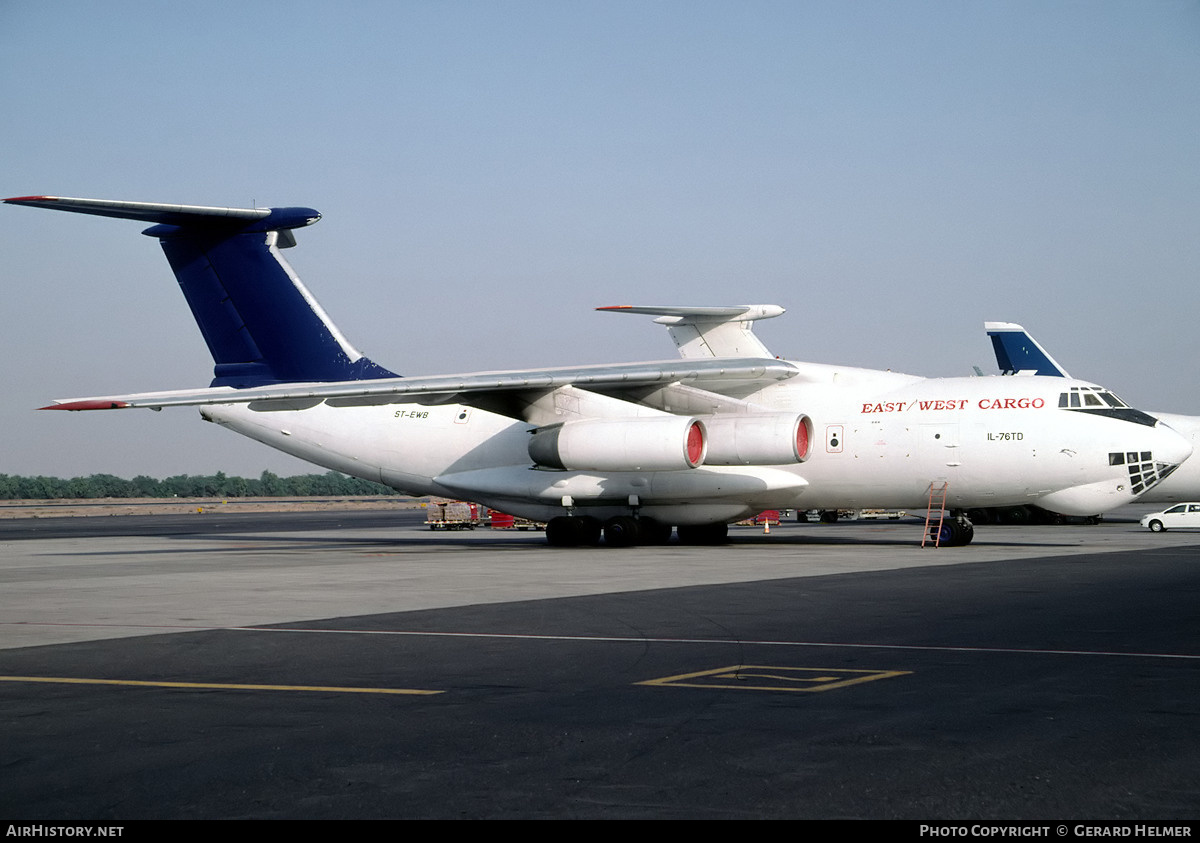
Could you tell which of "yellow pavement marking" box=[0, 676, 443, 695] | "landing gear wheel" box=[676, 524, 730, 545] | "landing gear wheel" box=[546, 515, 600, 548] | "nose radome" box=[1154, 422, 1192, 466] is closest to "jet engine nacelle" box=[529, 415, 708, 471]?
"landing gear wheel" box=[546, 515, 600, 548]

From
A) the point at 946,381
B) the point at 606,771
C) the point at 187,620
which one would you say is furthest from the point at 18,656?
the point at 946,381

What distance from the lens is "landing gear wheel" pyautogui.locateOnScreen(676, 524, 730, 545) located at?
2809 cm

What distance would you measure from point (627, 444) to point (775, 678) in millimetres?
16081

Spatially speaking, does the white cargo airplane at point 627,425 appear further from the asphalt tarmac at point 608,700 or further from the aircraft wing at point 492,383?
the asphalt tarmac at point 608,700

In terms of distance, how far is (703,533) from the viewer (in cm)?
2838

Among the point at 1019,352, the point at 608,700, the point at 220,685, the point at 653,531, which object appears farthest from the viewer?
the point at 1019,352

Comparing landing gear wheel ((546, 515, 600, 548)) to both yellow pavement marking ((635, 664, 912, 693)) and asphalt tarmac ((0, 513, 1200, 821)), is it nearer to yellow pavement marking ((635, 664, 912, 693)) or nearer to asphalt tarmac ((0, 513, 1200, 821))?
asphalt tarmac ((0, 513, 1200, 821))

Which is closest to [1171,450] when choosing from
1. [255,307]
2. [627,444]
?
[627,444]

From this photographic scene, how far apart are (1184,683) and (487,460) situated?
69.8 feet

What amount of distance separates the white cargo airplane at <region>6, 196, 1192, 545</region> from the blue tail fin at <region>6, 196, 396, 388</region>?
0.04 metres

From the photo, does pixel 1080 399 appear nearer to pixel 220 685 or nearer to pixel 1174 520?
pixel 1174 520

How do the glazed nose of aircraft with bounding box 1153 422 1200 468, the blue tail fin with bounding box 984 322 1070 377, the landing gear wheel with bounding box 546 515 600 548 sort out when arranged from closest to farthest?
the glazed nose of aircraft with bounding box 1153 422 1200 468, the landing gear wheel with bounding box 546 515 600 548, the blue tail fin with bounding box 984 322 1070 377

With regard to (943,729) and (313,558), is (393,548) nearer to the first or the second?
(313,558)

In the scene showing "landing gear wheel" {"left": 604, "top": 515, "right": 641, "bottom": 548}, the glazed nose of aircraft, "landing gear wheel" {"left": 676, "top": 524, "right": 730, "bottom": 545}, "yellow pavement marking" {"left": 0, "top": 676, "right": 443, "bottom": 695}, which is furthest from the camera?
"landing gear wheel" {"left": 676, "top": 524, "right": 730, "bottom": 545}
